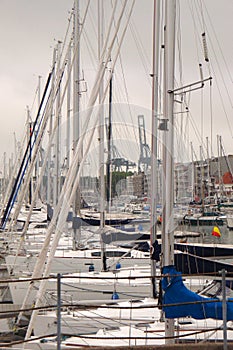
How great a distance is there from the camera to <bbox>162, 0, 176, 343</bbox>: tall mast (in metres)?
8.91

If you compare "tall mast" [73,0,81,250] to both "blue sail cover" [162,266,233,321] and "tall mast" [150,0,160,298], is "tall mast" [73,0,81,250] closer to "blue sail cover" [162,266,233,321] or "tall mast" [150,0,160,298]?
"tall mast" [150,0,160,298]

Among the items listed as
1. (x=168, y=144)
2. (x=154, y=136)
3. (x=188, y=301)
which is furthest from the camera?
(x=154, y=136)

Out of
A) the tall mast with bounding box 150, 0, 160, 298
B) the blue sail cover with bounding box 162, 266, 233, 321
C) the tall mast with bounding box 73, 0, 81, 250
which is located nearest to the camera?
the blue sail cover with bounding box 162, 266, 233, 321

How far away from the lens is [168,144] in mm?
9352

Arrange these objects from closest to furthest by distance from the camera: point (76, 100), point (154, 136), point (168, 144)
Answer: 1. point (168, 144)
2. point (154, 136)
3. point (76, 100)

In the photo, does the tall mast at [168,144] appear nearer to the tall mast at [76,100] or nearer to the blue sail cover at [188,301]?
the blue sail cover at [188,301]

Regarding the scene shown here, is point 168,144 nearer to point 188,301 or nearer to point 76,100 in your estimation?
point 188,301

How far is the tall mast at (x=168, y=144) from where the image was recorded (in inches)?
351

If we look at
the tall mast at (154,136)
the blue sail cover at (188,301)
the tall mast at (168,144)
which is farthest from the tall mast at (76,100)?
the blue sail cover at (188,301)

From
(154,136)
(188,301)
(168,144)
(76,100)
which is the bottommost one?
(188,301)

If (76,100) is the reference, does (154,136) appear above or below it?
below

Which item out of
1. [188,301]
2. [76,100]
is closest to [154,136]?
[188,301]

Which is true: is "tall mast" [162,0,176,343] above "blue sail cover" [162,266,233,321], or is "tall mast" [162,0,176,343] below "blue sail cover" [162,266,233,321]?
above

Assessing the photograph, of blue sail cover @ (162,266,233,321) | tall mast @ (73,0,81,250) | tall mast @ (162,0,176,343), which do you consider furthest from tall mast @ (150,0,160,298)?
tall mast @ (73,0,81,250)
